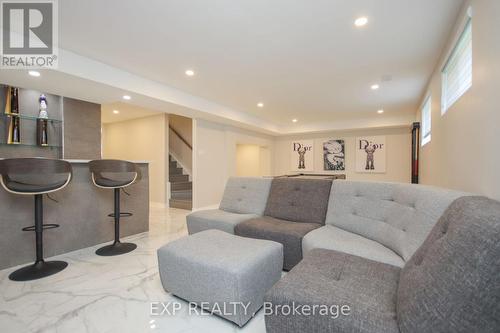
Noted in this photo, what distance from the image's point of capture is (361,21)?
2.17 meters

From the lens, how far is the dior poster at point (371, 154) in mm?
6781

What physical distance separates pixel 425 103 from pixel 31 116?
22.2 feet

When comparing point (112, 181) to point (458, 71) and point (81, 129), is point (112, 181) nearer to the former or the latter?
point (81, 129)

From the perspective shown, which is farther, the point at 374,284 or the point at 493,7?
the point at 493,7

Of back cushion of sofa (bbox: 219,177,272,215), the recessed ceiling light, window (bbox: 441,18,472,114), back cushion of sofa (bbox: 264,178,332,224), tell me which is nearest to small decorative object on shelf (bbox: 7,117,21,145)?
back cushion of sofa (bbox: 219,177,272,215)

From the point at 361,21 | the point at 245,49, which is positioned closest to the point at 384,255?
the point at 361,21

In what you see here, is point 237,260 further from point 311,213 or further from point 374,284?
point 311,213

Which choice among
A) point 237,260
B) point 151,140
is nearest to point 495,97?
point 237,260

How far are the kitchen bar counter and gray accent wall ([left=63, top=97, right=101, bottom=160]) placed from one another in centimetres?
163

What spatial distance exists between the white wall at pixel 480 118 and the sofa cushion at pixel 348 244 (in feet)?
2.20

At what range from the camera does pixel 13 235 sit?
2.12 m

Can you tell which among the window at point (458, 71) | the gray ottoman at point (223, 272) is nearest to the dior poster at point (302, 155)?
the window at point (458, 71)

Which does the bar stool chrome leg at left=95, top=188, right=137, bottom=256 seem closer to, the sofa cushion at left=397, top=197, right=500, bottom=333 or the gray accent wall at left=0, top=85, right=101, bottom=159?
the gray accent wall at left=0, top=85, right=101, bottom=159

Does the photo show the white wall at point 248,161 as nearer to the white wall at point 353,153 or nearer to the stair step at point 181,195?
the white wall at point 353,153
